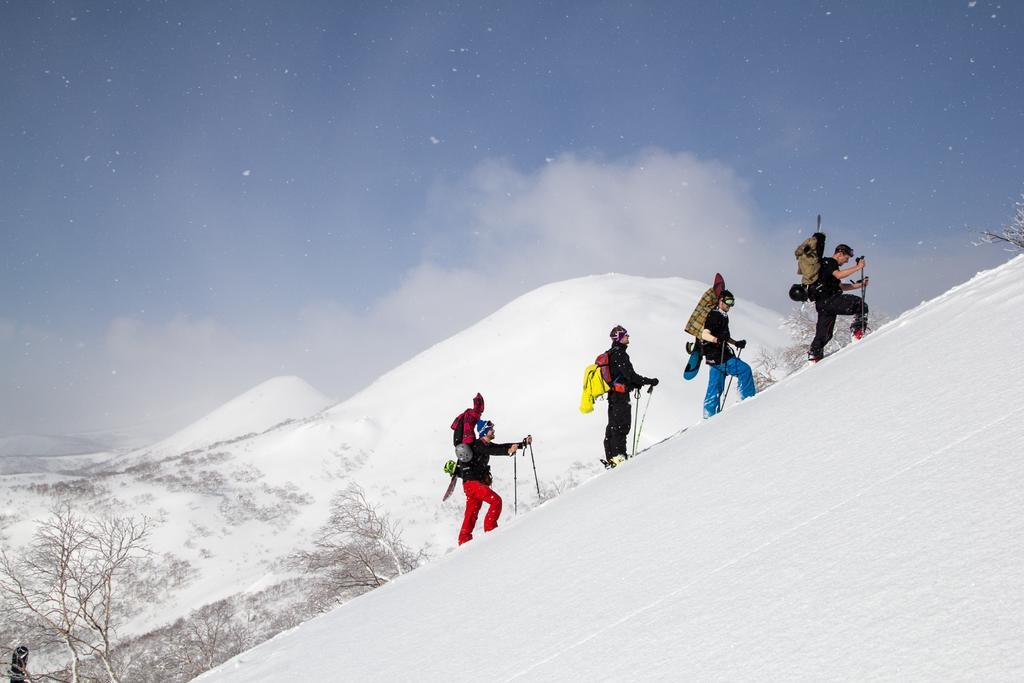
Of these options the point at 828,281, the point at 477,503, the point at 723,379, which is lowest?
the point at 477,503

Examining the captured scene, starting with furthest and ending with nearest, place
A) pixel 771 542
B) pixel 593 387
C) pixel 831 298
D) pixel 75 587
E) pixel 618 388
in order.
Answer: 1. pixel 75 587
2. pixel 593 387
3. pixel 618 388
4. pixel 831 298
5. pixel 771 542

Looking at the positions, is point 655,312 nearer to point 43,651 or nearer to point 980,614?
point 43,651

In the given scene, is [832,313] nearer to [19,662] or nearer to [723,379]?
[723,379]

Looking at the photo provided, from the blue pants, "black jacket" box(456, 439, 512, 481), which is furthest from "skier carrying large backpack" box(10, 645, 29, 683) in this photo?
the blue pants

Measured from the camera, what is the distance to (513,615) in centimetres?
294

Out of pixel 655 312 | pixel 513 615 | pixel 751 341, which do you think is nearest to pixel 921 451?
pixel 513 615

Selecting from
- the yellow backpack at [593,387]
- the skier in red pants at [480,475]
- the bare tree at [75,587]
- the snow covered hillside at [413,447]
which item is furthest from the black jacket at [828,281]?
the snow covered hillside at [413,447]

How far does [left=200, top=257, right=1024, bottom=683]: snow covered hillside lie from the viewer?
1392 millimetres

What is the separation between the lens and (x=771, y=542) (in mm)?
2250

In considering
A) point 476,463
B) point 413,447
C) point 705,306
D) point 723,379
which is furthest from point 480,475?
point 413,447

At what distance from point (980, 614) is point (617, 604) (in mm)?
1434

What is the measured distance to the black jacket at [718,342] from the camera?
8.23 meters

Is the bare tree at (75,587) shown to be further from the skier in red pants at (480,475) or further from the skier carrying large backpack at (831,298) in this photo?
the skier carrying large backpack at (831,298)

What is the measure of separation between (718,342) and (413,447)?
179 feet
